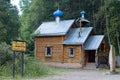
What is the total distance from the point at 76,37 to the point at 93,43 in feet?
7.97

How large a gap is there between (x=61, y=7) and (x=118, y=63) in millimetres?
18028

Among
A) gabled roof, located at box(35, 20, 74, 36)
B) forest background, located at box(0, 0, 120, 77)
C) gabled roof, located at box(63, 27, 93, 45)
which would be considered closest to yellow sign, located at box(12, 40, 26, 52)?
forest background, located at box(0, 0, 120, 77)

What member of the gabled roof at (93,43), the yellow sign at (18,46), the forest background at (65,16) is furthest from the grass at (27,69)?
the gabled roof at (93,43)

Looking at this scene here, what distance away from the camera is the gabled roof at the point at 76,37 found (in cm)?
3920

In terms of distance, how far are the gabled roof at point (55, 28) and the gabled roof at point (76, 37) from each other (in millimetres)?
964

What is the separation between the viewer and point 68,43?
39844 millimetres

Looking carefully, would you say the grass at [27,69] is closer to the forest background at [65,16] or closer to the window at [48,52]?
the forest background at [65,16]

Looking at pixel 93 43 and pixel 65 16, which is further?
pixel 65 16

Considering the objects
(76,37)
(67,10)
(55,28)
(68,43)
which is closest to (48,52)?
(55,28)

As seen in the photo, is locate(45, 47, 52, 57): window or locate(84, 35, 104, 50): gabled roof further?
locate(45, 47, 52, 57): window

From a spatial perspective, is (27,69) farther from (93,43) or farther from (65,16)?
(65,16)

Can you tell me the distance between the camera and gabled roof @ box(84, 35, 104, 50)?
38.4 m

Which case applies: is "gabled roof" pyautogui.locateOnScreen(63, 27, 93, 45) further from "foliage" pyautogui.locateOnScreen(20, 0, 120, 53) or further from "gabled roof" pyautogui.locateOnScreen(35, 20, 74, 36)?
"foliage" pyautogui.locateOnScreen(20, 0, 120, 53)

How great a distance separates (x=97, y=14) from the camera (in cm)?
5003
